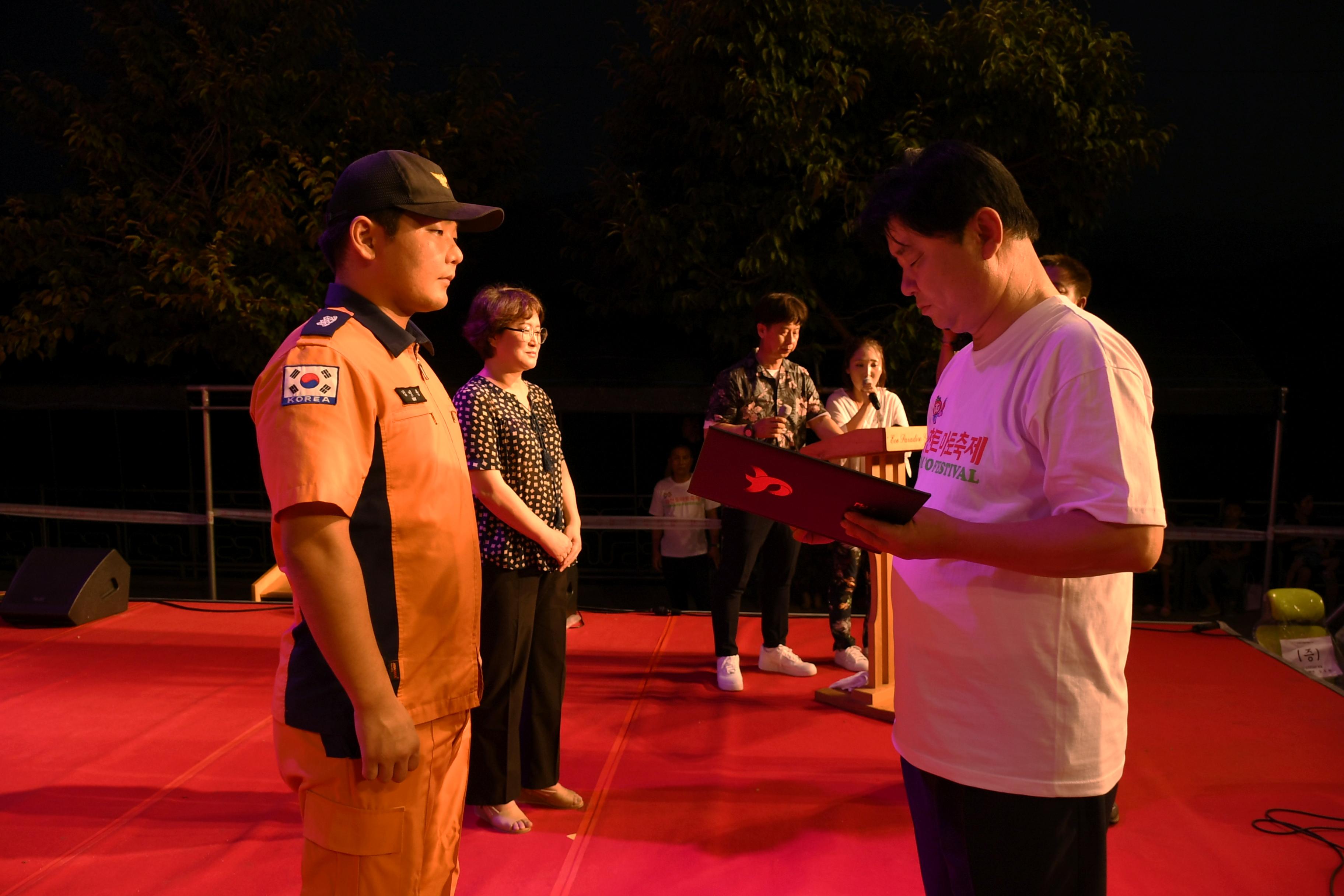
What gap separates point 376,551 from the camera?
1521mm

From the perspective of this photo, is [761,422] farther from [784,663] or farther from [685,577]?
[685,577]

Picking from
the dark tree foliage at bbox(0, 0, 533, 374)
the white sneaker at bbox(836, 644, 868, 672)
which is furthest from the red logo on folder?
the dark tree foliage at bbox(0, 0, 533, 374)

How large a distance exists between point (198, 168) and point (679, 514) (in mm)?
7097

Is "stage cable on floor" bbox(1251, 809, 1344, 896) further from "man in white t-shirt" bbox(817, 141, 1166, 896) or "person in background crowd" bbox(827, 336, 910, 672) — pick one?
"man in white t-shirt" bbox(817, 141, 1166, 896)

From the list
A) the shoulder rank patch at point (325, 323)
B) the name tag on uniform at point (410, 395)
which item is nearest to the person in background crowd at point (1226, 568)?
the name tag on uniform at point (410, 395)

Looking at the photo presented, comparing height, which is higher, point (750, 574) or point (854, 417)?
point (854, 417)

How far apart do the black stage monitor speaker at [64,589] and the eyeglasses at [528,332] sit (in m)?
4.40

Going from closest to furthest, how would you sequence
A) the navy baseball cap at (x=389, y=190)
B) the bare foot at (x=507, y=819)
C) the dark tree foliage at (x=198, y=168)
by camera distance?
the navy baseball cap at (x=389, y=190) → the bare foot at (x=507, y=819) → the dark tree foliage at (x=198, y=168)

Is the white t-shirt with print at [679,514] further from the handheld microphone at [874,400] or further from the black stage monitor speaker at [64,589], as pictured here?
the black stage monitor speaker at [64,589]

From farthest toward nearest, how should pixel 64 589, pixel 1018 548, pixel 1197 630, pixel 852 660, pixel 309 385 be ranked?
1. pixel 64 589
2. pixel 1197 630
3. pixel 852 660
4. pixel 309 385
5. pixel 1018 548

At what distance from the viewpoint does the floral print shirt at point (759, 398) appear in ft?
14.6

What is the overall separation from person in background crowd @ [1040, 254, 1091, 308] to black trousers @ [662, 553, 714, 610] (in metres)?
4.25

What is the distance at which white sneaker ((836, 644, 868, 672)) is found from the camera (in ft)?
15.7

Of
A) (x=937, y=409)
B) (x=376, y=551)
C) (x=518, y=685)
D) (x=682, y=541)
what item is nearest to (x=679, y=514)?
(x=682, y=541)
